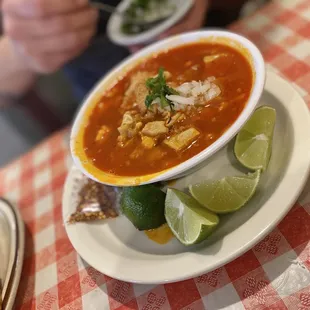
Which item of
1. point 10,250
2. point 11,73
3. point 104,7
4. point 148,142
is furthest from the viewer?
point 11,73

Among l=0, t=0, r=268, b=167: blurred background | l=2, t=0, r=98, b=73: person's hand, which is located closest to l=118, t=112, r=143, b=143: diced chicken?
l=2, t=0, r=98, b=73: person's hand

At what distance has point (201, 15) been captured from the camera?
1.86m

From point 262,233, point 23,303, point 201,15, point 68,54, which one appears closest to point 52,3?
point 68,54

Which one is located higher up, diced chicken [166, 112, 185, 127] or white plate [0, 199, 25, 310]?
diced chicken [166, 112, 185, 127]

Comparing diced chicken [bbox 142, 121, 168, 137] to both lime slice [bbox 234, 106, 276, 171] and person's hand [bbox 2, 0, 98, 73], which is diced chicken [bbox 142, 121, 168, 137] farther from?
person's hand [bbox 2, 0, 98, 73]

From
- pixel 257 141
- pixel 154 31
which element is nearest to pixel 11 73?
pixel 154 31

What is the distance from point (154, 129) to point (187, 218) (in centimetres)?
28

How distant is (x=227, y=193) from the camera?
110 cm

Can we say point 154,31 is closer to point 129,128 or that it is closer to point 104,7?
point 104,7

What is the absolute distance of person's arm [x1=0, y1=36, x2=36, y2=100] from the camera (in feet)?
7.27

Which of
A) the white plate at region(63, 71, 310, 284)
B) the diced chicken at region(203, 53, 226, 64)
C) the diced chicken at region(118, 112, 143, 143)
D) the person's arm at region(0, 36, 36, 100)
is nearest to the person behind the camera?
the white plate at region(63, 71, 310, 284)

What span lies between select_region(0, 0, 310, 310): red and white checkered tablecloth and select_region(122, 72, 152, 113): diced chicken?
1.67ft

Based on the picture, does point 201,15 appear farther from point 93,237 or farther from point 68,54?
point 93,237

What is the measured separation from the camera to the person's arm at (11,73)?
2.22 meters
